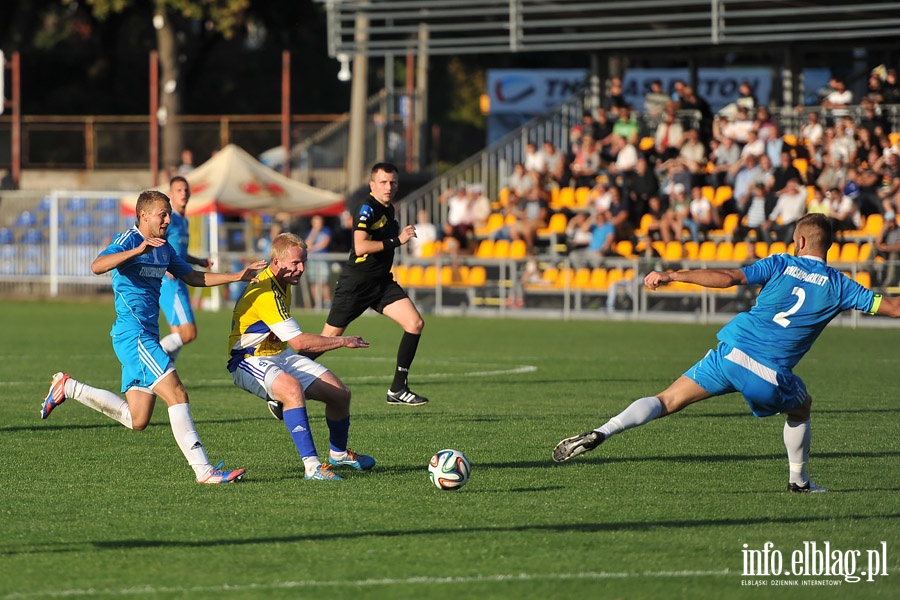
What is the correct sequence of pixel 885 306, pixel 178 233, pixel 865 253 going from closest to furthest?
pixel 885 306
pixel 178 233
pixel 865 253

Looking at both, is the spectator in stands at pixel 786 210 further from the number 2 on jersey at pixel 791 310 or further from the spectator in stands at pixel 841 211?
the number 2 on jersey at pixel 791 310

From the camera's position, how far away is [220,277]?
8898 mm

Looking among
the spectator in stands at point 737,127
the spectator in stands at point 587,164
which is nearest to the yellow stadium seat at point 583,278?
the spectator in stands at point 587,164

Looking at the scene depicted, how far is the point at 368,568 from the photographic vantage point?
595cm

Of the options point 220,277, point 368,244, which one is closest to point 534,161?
point 368,244

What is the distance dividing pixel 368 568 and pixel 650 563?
126 cm

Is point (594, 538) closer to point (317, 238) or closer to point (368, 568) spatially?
point (368, 568)

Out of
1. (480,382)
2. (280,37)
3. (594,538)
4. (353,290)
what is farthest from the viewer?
(280,37)

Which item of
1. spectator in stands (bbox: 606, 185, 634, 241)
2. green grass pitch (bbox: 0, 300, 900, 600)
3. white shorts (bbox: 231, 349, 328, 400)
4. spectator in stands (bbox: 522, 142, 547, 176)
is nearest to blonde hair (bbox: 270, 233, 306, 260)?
white shorts (bbox: 231, 349, 328, 400)

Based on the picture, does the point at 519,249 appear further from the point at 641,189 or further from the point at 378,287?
the point at 378,287

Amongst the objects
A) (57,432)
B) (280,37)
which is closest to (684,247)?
(57,432)

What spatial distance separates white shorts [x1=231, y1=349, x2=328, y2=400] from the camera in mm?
8242

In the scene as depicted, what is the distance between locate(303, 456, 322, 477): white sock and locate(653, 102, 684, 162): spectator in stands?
769 inches

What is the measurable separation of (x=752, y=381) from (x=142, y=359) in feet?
11.8
